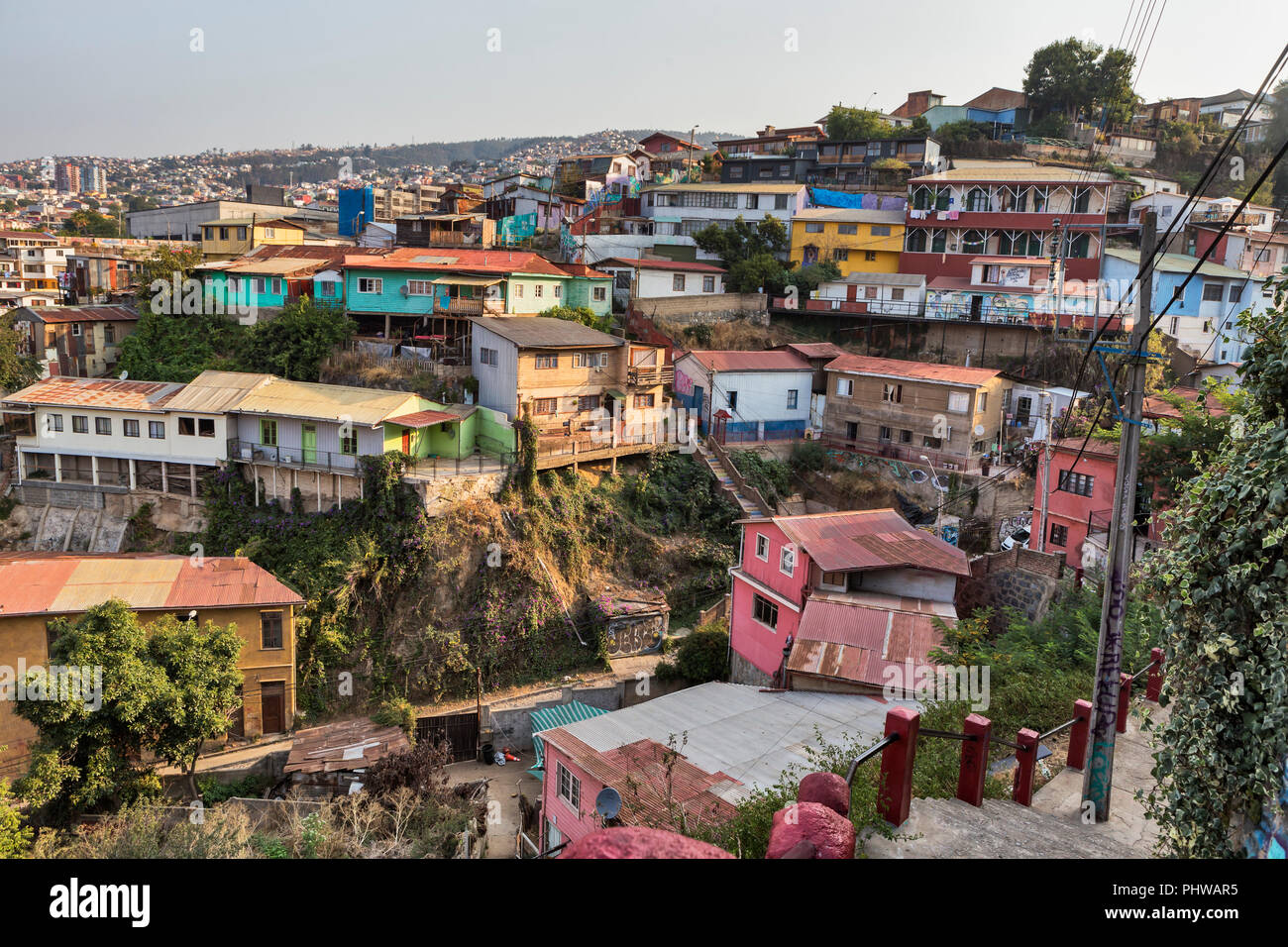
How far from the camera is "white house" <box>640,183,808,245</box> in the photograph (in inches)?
1575

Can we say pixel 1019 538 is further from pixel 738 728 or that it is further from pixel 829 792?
pixel 829 792

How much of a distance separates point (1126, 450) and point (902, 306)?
28.7 m

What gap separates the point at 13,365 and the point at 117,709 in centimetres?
1939

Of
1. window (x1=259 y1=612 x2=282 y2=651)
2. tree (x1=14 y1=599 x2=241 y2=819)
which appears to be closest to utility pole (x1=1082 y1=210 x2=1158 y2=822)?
tree (x1=14 y1=599 x2=241 y2=819)

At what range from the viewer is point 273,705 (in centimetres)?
1978

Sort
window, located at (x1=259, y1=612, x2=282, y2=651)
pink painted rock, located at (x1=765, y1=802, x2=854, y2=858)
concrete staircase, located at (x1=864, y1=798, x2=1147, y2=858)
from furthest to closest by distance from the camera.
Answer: window, located at (x1=259, y1=612, x2=282, y2=651) < concrete staircase, located at (x1=864, y1=798, x2=1147, y2=858) < pink painted rock, located at (x1=765, y1=802, x2=854, y2=858)

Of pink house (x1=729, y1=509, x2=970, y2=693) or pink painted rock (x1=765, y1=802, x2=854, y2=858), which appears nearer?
pink painted rock (x1=765, y1=802, x2=854, y2=858)

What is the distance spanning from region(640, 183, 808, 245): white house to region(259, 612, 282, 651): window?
1077 inches

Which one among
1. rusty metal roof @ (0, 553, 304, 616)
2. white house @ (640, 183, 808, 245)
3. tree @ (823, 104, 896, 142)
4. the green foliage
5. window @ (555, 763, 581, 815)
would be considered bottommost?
window @ (555, 763, 581, 815)

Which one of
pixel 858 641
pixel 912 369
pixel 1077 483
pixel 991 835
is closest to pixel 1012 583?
pixel 1077 483

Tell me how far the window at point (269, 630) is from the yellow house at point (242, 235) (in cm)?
2253

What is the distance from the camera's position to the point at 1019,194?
1352 inches

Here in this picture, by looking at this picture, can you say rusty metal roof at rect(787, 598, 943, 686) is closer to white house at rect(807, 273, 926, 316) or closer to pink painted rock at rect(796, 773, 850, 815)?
pink painted rock at rect(796, 773, 850, 815)
